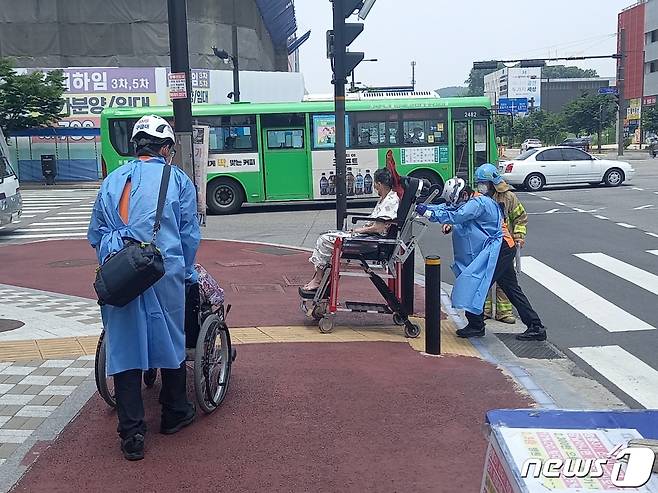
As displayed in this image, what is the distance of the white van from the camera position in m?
15.4

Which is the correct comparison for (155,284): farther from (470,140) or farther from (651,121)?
(651,121)

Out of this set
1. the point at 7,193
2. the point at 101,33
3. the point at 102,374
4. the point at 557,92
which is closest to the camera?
the point at 102,374

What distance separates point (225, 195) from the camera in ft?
69.4

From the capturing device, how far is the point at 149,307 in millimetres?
4430

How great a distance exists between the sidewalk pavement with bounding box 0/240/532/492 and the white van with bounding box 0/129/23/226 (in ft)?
24.5

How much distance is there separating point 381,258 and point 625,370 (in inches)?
94.7

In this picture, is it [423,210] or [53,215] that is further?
[53,215]

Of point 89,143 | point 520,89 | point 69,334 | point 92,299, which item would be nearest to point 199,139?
point 92,299

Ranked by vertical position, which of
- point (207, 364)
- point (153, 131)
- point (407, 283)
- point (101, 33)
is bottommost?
point (407, 283)

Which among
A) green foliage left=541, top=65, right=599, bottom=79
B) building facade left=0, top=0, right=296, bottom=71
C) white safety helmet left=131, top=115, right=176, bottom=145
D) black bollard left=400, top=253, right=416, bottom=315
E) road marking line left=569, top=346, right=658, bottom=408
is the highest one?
green foliage left=541, top=65, right=599, bottom=79

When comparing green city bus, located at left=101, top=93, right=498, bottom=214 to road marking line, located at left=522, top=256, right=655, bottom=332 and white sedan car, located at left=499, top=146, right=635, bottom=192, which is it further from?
road marking line, located at left=522, top=256, right=655, bottom=332

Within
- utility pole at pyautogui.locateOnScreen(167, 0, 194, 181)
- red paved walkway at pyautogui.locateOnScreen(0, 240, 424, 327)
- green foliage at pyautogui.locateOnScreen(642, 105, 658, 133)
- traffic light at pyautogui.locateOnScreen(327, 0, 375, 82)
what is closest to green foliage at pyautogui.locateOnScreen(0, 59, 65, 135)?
red paved walkway at pyautogui.locateOnScreen(0, 240, 424, 327)

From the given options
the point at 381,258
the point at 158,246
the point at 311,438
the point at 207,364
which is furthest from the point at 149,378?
the point at 381,258

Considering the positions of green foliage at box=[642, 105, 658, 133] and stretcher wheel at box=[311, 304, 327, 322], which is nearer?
stretcher wheel at box=[311, 304, 327, 322]
